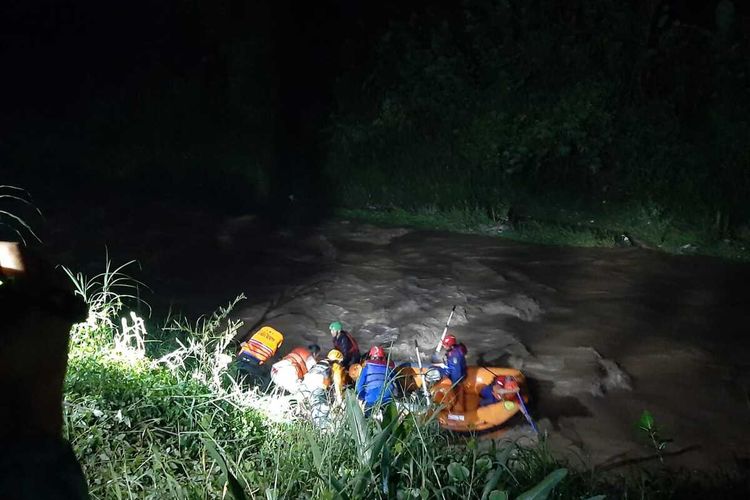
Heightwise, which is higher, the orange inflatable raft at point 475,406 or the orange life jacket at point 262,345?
the orange life jacket at point 262,345

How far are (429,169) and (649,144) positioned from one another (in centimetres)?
332

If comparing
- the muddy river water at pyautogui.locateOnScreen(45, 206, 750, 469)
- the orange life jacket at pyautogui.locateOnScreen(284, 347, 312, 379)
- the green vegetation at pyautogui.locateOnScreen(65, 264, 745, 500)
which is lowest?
the muddy river water at pyautogui.locateOnScreen(45, 206, 750, 469)

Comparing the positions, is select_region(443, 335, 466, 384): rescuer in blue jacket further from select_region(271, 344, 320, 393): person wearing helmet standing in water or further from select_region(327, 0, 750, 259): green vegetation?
select_region(327, 0, 750, 259): green vegetation

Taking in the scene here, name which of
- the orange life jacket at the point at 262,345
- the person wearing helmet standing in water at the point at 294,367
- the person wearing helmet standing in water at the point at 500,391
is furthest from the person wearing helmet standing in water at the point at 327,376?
the person wearing helmet standing in water at the point at 500,391

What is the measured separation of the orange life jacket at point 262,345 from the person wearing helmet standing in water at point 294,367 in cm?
30

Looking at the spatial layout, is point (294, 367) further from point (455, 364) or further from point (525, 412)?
point (525, 412)

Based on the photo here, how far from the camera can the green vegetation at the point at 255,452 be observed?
299cm

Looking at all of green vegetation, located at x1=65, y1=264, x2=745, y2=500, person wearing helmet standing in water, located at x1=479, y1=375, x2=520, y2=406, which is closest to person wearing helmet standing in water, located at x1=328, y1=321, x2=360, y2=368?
person wearing helmet standing in water, located at x1=479, y1=375, x2=520, y2=406

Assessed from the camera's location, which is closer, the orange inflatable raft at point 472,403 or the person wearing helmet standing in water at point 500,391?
the orange inflatable raft at point 472,403

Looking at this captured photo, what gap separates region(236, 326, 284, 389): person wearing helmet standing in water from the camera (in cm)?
580

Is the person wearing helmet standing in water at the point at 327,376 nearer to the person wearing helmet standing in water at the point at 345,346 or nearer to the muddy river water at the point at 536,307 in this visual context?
the person wearing helmet standing in water at the point at 345,346

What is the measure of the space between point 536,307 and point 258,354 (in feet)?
9.63

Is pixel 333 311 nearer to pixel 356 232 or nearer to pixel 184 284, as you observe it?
pixel 184 284

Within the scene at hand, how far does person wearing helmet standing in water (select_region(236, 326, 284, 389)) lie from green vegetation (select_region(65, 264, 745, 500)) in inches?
51.8
